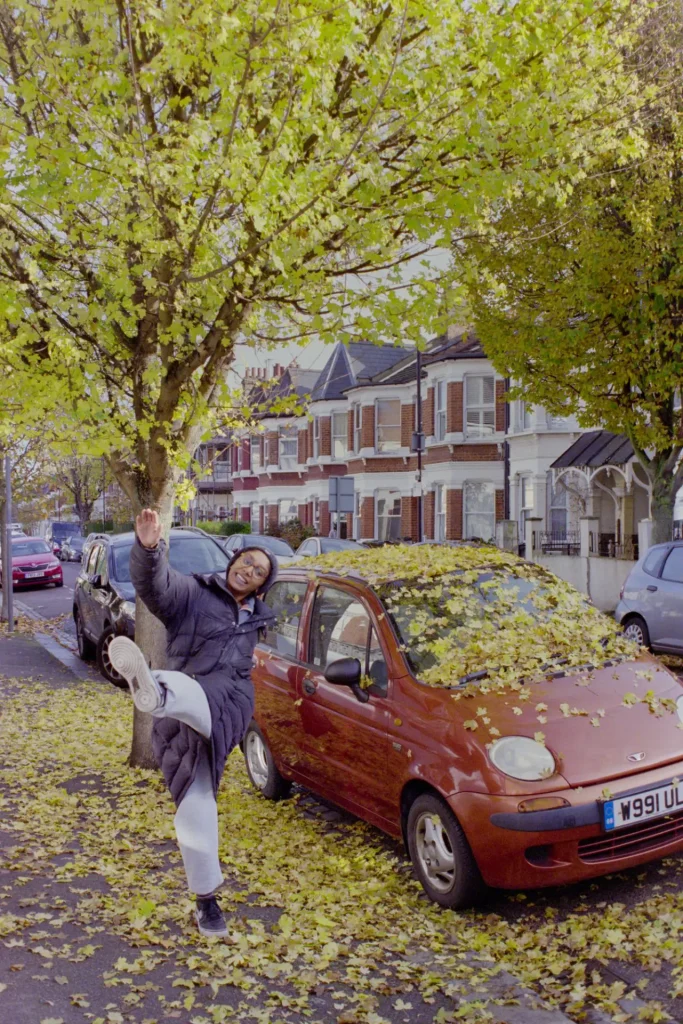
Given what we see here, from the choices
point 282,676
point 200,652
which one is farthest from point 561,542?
point 200,652

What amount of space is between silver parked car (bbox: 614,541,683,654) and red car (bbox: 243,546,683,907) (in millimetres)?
6735

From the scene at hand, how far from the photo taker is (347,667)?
19.5 ft

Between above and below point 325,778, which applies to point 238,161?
above

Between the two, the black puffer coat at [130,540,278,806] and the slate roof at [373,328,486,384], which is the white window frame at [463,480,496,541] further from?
the black puffer coat at [130,540,278,806]

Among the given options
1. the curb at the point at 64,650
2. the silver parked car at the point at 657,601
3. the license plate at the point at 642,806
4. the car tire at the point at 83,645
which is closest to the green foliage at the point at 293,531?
the curb at the point at 64,650

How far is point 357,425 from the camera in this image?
44.8 metres

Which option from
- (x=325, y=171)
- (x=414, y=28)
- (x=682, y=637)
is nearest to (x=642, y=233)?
(x=682, y=637)

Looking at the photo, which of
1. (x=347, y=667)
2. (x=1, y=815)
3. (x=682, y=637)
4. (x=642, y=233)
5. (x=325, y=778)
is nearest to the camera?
(x=347, y=667)

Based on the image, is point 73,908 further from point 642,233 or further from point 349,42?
point 642,233

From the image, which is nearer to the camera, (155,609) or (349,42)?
(155,609)

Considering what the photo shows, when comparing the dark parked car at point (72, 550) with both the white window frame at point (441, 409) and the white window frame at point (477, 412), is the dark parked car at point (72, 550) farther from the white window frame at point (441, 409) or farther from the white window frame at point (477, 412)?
the white window frame at point (477, 412)

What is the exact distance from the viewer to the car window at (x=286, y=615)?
710cm

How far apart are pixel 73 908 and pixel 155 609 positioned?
1751 millimetres

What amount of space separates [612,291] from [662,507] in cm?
403
